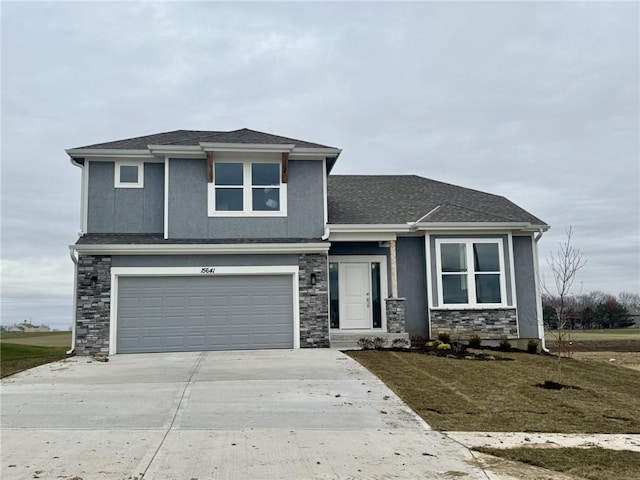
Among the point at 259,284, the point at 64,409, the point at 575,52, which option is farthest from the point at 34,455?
the point at 575,52

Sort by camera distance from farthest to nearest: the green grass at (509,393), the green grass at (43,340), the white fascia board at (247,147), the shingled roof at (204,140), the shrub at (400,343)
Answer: the green grass at (43,340), the shingled roof at (204,140), the white fascia board at (247,147), the shrub at (400,343), the green grass at (509,393)

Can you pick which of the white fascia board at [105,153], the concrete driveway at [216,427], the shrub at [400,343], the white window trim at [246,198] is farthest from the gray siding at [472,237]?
the white fascia board at [105,153]

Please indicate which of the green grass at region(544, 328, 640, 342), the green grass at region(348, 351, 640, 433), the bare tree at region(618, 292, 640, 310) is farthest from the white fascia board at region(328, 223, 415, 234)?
the bare tree at region(618, 292, 640, 310)

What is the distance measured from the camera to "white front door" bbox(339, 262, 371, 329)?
15594mm

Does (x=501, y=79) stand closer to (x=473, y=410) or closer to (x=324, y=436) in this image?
(x=473, y=410)

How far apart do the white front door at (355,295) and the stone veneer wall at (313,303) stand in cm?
168

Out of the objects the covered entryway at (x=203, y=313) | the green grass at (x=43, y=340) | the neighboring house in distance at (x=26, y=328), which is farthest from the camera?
the neighboring house in distance at (x=26, y=328)

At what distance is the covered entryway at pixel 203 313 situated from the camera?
13469 mm

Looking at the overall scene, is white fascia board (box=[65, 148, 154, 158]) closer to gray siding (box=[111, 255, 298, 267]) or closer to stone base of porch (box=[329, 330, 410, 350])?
gray siding (box=[111, 255, 298, 267])

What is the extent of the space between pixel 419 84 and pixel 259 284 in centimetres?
1139

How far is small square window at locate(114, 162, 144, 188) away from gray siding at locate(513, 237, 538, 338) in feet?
36.2

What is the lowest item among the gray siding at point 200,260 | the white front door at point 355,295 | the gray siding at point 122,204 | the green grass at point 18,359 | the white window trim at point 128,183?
the green grass at point 18,359

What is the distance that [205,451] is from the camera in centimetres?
563

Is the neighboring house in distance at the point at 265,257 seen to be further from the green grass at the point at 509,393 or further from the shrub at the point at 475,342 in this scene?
the green grass at the point at 509,393
